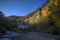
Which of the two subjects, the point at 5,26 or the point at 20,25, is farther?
the point at 20,25

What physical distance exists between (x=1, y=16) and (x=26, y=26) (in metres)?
2.28

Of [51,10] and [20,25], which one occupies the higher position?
[51,10]

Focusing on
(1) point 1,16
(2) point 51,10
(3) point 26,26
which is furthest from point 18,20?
(2) point 51,10

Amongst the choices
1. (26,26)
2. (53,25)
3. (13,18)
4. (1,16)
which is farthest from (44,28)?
(13,18)

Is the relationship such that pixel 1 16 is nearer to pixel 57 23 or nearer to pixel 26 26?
pixel 26 26

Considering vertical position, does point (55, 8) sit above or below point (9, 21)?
above

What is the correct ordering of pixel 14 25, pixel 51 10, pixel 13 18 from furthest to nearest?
pixel 51 10
pixel 14 25
pixel 13 18

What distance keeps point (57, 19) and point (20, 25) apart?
283 centimetres

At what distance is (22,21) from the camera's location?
1273cm

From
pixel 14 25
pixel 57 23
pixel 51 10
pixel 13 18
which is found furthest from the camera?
pixel 51 10

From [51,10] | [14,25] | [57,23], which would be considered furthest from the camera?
[51,10]

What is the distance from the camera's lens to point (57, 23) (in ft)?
46.5

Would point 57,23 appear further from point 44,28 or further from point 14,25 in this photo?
point 14,25

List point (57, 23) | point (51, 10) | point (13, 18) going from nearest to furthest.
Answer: point (13, 18) < point (57, 23) < point (51, 10)
